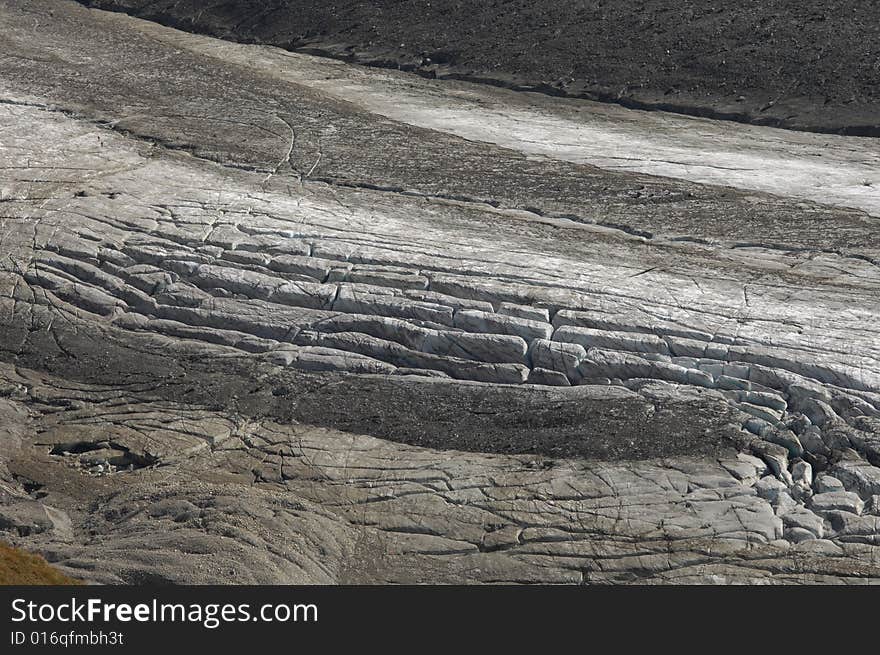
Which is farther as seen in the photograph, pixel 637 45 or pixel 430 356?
pixel 637 45

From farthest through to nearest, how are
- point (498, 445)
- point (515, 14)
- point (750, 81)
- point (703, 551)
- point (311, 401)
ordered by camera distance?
point (515, 14)
point (750, 81)
point (311, 401)
point (498, 445)
point (703, 551)

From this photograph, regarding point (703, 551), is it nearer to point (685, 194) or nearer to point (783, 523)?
point (783, 523)

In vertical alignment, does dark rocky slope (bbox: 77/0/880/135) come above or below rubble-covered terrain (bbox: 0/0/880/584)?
above

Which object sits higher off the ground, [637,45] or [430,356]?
[637,45]

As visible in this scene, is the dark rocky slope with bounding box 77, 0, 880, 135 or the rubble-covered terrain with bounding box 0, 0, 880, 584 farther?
the dark rocky slope with bounding box 77, 0, 880, 135

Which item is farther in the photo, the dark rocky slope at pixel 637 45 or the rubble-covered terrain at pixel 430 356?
the dark rocky slope at pixel 637 45

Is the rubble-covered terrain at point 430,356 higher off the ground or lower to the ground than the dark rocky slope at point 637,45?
lower

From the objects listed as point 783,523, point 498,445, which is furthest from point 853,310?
point 498,445

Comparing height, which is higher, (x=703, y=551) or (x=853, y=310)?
(x=853, y=310)
